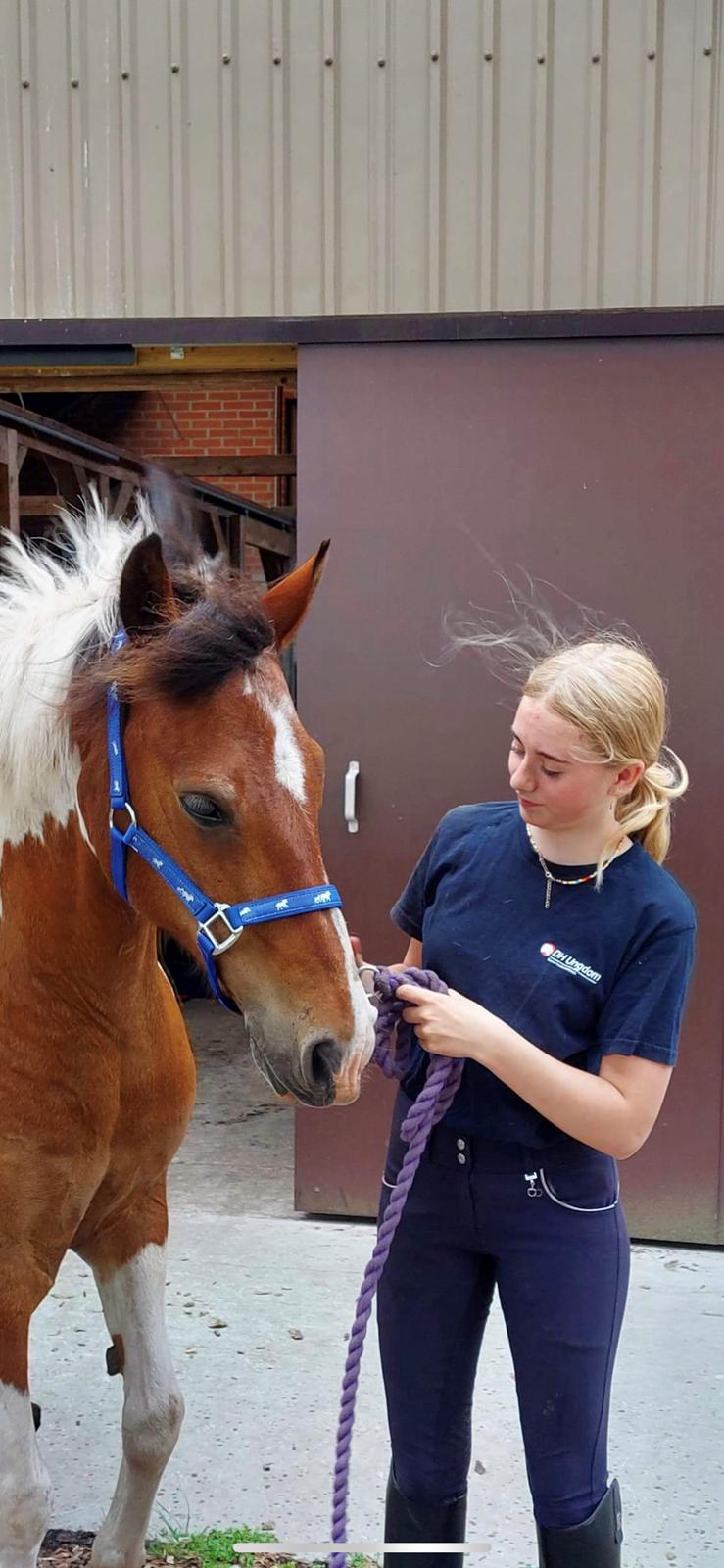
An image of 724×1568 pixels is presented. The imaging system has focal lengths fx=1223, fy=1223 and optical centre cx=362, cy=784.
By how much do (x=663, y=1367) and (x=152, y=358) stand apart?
3261mm

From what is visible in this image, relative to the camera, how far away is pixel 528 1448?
1632mm

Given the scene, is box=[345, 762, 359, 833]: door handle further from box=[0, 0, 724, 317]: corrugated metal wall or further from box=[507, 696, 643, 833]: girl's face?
box=[507, 696, 643, 833]: girl's face

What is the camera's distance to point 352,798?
12.2 ft

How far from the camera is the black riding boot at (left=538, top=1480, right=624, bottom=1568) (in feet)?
5.18

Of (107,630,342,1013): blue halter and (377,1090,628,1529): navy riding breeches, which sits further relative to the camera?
(377,1090,628,1529): navy riding breeches

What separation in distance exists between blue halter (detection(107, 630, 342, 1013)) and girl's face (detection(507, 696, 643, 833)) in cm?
29

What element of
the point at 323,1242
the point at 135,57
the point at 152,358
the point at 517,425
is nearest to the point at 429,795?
the point at 517,425

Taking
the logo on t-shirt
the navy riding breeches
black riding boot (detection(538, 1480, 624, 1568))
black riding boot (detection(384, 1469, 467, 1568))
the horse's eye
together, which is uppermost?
the horse's eye

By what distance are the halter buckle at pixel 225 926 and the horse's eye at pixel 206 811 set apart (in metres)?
0.10

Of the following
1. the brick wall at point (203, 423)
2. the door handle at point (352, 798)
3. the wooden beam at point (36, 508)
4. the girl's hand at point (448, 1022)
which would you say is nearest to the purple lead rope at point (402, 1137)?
the girl's hand at point (448, 1022)

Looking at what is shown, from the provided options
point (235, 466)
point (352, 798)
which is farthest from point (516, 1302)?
point (235, 466)

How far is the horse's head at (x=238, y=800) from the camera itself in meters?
1.44

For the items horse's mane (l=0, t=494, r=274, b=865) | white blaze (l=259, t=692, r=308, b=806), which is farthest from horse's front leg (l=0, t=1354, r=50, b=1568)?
white blaze (l=259, t=692, r=308, b=806)

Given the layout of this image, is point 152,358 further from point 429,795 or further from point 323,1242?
point 323,1242
